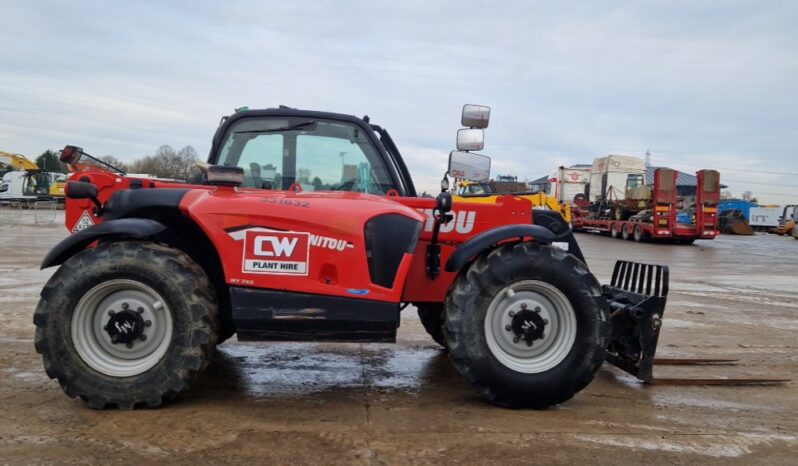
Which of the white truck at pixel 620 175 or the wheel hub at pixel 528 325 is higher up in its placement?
the white truck at pixel 620 175

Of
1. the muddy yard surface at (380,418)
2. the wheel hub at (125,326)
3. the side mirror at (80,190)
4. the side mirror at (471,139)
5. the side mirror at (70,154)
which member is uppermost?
the side mirror at (471,139)

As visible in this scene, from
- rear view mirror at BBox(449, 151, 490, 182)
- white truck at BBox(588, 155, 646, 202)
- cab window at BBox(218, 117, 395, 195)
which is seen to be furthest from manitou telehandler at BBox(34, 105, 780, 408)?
white truck at BBox(588, 155, 646, 202)

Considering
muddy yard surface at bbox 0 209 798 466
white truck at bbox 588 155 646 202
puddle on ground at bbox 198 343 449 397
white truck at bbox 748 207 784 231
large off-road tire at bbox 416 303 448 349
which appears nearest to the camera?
muddy yard surface at bbox 0 209 798 466

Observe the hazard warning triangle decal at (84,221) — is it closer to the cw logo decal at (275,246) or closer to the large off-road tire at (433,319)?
the cw logo decal at (275,246)

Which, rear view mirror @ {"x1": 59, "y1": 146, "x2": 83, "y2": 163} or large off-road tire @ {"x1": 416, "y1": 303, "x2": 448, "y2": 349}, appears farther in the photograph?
large off-road tire @ {"x1": 416, "y1": 303, "x2": 448, "y2": 349}

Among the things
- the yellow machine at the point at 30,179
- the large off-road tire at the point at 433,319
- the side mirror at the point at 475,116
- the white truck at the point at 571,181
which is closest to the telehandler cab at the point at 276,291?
the side mirror at the point at 475,116

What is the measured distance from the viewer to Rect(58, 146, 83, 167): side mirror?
469 centimetres

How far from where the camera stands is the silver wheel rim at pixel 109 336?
3.92 metres

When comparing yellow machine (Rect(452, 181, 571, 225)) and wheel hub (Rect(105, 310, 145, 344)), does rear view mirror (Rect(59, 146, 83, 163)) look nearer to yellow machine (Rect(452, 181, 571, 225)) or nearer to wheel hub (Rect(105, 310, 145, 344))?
wheel hub (Rect(105, 310, 145, 344))

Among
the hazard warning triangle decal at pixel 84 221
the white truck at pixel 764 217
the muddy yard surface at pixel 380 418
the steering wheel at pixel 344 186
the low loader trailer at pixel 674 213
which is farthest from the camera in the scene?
the white truck at pixel 764 217

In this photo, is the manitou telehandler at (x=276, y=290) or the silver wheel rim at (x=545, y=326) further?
the silver wheel rim at (x=545, y=326)

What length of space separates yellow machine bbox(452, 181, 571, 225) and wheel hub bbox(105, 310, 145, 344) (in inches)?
99.7

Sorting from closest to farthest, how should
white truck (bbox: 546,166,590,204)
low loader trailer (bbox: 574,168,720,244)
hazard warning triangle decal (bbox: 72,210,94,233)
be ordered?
hazard warning triangle decal (bbox: 72,210,94,233) < low loader trailer (bbox: 574,168,720,244) < white truck (bbox: 546,166,590,204)

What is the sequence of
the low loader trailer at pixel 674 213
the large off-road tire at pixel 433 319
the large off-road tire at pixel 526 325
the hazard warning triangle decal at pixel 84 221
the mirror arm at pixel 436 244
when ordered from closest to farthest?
the large off-road tire at pixel 526 325 → the mirror arm at pixel 436 244 → the hazard warning triangle decal at pixel 84 221 → the large off-road tire at pixel 433 319 → the low loader trailer at pixel 674 213
